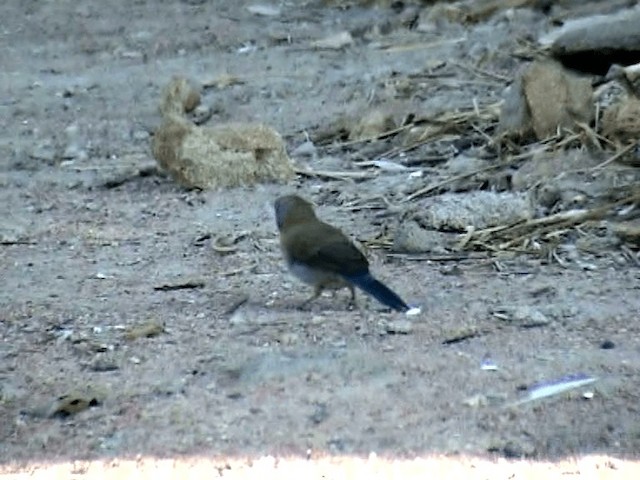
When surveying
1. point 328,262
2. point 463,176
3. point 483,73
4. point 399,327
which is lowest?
point 483,73

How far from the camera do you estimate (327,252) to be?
5.67 m

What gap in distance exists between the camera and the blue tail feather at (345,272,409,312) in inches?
220

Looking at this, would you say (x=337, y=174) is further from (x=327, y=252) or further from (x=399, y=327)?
(x=399, y=327)

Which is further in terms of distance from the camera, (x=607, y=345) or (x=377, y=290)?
(x=377, y=290)

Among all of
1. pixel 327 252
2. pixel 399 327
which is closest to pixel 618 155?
pixel 327 252

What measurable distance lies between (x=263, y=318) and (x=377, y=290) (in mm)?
396

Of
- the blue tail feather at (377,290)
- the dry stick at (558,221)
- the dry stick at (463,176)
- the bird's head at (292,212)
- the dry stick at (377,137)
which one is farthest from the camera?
the dry stick at (377,137)

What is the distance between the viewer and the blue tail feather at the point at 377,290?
220 inches

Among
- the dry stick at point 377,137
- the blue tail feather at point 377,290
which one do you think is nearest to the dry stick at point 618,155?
the dry stick at point 377,137

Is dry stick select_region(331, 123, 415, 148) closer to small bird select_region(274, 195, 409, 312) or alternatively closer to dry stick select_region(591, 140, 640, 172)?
dry stick select_region(591, 140, 640, 172)

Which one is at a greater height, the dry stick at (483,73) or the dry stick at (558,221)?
the dry stick at (558,221)

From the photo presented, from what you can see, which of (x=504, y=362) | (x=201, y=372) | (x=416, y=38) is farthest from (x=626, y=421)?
(x=416, y=38)

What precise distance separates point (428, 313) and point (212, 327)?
694 mm

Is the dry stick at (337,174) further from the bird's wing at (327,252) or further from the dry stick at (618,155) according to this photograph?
the bird's wing at (327,252)
